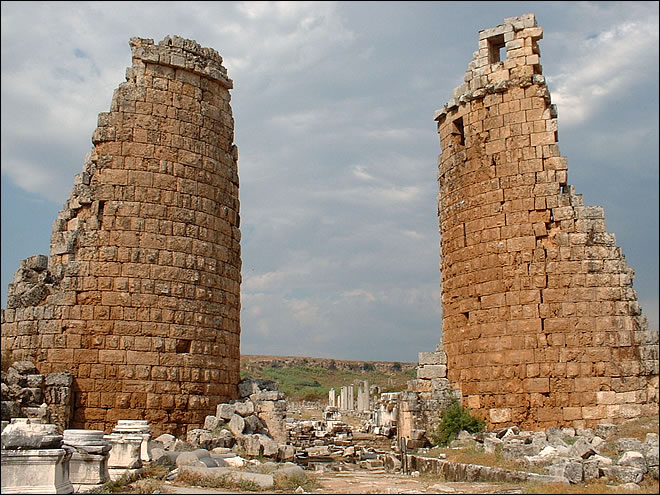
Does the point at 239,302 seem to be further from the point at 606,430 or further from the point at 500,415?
the point at 606,430

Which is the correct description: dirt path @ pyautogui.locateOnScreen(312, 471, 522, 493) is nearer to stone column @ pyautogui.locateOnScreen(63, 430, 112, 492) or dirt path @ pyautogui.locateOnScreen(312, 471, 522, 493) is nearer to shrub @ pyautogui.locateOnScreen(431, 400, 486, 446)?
shrub @ pyautogui.locateOnScreen(431, 400, 486, 446)

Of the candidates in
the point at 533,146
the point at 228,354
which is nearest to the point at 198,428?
the point at 228,354

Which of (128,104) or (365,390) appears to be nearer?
(128,104)

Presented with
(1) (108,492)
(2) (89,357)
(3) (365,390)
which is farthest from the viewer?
(3) (365,390)

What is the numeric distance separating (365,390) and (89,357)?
21.1 meters

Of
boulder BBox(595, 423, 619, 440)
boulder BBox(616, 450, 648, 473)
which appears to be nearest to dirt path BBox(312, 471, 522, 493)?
boulder BBox(616, 450, 648, 473)

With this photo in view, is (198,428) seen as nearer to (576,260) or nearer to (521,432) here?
(521,432)

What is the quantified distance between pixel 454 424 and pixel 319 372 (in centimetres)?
4785

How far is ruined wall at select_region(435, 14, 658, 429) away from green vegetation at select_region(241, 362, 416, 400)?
29649mm

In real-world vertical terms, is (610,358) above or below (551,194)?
below

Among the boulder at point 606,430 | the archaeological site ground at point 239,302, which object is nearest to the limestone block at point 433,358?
the archaeological site ground at point 239,302

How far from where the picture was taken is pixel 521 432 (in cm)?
1299

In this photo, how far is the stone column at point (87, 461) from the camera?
27.8 feet

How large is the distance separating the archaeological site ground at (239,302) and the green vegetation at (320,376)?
29.6 m
